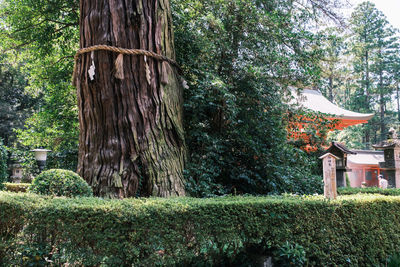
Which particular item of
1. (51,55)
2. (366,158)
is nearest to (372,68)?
(366,158)

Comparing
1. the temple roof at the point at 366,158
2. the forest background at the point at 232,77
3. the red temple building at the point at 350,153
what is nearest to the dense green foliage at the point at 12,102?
the forest background at the point at 232,77

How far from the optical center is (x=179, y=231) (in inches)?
114

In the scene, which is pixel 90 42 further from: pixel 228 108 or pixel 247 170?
pixel 247 170

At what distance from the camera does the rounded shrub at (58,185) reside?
12.0ft

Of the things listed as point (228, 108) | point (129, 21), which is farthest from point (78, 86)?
point (228, 108)

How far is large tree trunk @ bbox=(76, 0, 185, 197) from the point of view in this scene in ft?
15.0

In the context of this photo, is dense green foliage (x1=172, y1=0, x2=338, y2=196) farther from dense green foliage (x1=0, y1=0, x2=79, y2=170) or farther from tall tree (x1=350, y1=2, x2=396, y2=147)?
tall tree (x1=350, y1=2, x2=396, y2=147)

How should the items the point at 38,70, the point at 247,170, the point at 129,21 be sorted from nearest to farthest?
the point at 129,21, the point at 247,170, the point at 38,70

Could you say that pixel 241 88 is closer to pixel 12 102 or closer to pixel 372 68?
pixel 12 102

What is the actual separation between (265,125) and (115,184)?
2941 millimetres

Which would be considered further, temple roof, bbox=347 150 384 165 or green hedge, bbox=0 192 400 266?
temple roof, bbox=347 150 384 165

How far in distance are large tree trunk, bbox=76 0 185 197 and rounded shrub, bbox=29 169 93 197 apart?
626 millimetres

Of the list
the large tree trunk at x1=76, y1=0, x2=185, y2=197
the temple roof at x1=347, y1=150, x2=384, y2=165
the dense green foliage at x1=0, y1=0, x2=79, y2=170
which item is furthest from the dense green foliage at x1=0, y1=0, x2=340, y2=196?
the temple roof at x1=347, y1=150, x2=384, y2=165

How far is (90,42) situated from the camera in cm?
491
